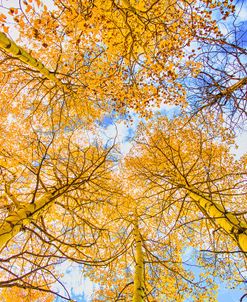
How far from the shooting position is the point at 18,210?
222cm

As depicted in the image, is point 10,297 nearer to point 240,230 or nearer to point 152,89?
point 240,230

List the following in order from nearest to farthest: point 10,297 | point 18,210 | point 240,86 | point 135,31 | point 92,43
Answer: point 18,210 < point 240,86 < point 135,31 < point 92,43 < point 10,297

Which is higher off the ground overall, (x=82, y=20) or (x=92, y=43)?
(x=92, y=43)

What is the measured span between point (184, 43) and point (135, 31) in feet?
3.32

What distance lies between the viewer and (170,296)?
513 centimetres

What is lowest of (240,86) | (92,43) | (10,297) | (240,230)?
(10,297)

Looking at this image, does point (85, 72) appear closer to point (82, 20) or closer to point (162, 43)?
point (82, 20)

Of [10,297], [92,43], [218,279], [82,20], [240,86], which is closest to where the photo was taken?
[240,86]

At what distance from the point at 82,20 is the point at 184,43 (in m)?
2.04

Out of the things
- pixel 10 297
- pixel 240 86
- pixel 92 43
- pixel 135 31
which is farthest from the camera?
pixel 10 297

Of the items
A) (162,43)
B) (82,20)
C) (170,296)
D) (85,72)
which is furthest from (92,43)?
(170,296)

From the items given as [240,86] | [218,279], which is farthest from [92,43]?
[218,279]

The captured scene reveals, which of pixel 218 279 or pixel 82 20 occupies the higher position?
pixel 82 20

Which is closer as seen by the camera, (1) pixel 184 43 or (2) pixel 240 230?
(2) pixel 240 230
